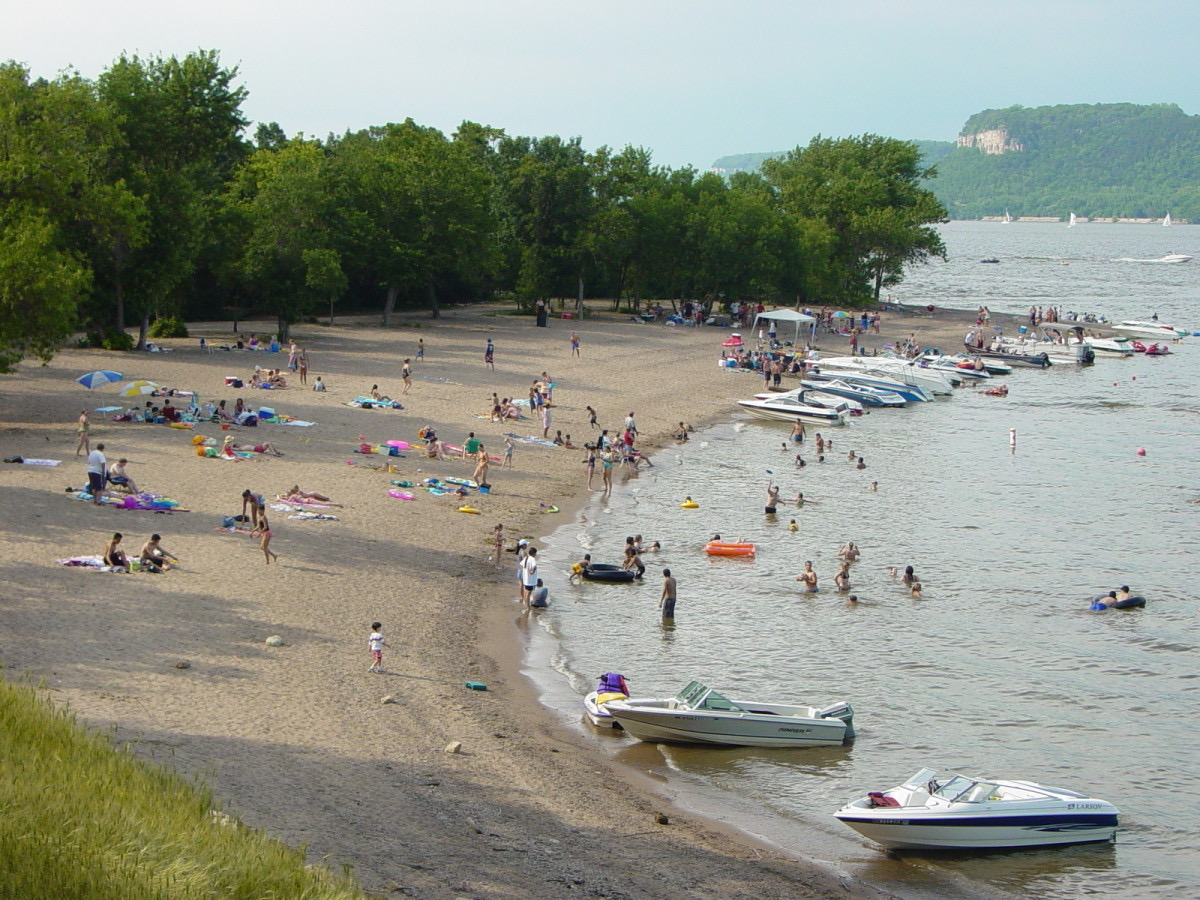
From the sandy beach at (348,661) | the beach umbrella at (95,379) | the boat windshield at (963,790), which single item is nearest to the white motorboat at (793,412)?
the sandy beach at (348,661)

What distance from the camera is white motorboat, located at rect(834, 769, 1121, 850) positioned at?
16.2 m

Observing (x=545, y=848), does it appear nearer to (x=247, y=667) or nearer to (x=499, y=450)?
(x=247, y=667)

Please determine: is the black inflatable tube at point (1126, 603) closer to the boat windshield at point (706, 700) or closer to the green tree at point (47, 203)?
the boat windshield at point (706, 700)

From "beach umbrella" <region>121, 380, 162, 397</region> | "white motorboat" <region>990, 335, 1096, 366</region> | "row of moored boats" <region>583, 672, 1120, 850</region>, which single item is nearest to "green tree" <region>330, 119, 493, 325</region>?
"beach umbrella" <region>121, 380, 162, 397</region>

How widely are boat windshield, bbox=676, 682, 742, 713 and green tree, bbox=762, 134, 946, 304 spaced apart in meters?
69.1

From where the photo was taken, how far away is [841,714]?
64.3 ft

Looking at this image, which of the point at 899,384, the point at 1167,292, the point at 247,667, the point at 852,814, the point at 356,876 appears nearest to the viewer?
the point at 356,876

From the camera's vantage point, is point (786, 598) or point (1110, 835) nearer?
point (1110, 835)

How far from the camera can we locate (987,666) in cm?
2331

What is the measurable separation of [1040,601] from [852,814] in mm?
13323

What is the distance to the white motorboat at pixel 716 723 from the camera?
62.2 ft

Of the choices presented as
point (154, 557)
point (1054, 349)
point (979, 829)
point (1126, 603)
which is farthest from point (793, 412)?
point (979, 829)

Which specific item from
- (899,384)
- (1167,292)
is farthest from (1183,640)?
(1167,292)

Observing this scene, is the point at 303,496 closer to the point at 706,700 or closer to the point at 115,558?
the point at 115,558
